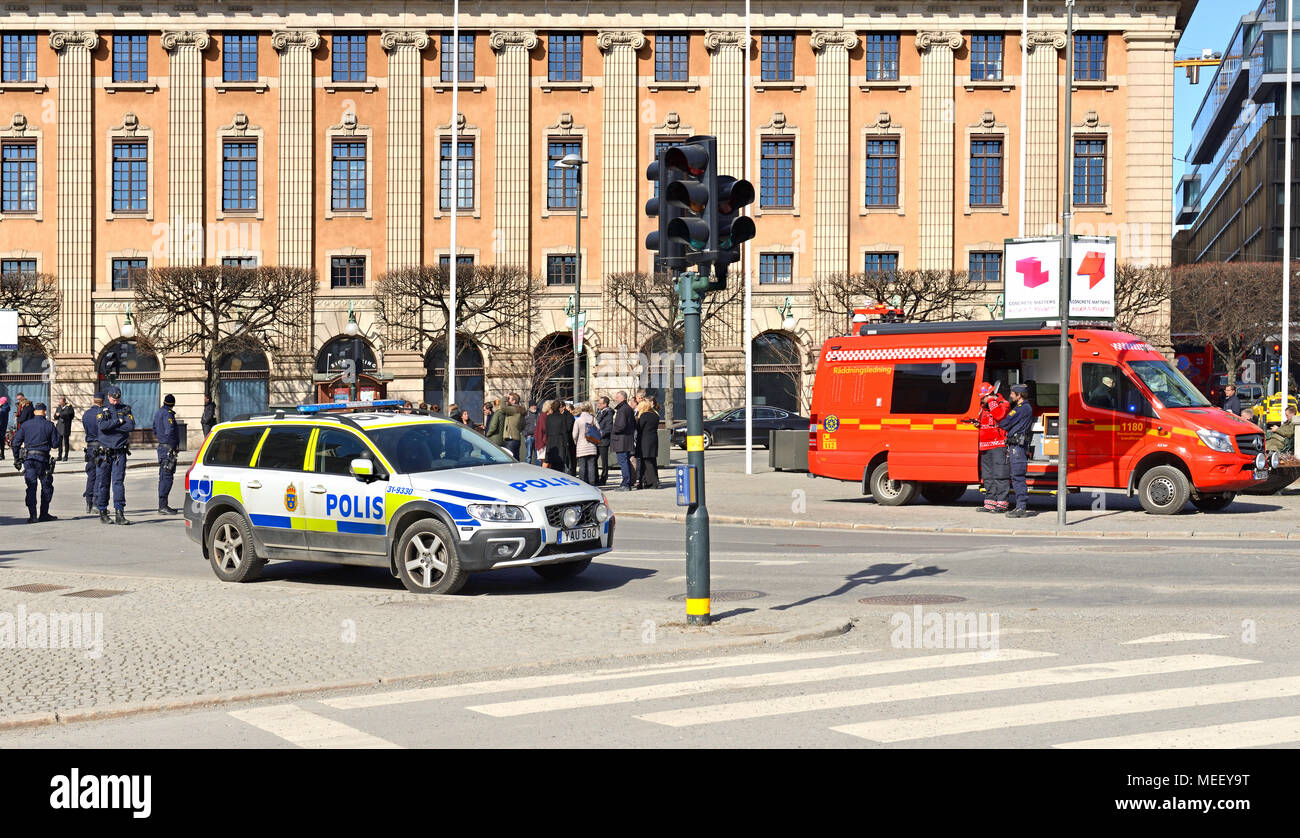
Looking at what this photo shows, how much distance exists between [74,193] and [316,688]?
174 ft

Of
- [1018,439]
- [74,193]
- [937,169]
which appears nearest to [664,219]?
[1018,439]

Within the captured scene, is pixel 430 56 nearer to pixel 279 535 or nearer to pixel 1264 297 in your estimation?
pixel 1264 297

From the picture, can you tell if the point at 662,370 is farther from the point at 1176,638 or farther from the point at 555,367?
the point at 1176,638

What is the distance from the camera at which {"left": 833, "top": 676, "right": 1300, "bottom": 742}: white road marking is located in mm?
7930

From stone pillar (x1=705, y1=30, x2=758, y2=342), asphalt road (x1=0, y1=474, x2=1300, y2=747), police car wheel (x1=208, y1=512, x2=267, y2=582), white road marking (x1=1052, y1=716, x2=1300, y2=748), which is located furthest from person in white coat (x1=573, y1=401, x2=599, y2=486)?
stone pillar (x1=705, y1=30, x2=758, y2=342)

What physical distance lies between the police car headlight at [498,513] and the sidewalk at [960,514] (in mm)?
6482

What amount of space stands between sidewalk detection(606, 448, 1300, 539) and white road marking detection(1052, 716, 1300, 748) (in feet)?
42.2

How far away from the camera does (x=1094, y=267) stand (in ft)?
88.4

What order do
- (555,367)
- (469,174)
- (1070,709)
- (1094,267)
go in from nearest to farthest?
1. (1070,709)
2. (1094,267)
3. (555,367)
4. (469,174)

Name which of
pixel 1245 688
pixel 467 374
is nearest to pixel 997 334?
pixel 1245 688

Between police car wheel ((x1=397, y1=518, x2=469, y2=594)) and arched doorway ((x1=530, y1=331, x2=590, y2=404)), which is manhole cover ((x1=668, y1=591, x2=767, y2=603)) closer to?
police car wheel ((x1=397, y1=518, x2=469, y2=594))

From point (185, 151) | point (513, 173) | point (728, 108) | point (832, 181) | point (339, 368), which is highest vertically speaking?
point (728, 108)
